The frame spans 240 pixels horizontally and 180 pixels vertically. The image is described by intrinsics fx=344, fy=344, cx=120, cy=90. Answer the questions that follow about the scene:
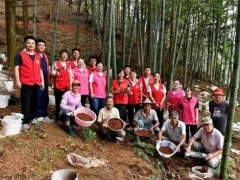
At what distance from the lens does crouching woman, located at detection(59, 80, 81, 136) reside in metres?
5.32

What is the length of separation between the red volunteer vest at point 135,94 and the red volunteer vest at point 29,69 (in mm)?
1850

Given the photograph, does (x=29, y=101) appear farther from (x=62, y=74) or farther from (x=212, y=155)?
(x=212, y=155)

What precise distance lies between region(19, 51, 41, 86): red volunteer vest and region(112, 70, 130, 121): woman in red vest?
60.0 inches

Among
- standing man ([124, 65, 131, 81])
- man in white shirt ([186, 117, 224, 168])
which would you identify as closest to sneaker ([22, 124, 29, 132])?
standing man ([124, 65, 131, 81])

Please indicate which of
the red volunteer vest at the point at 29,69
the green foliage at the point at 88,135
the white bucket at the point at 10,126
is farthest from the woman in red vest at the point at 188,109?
the white bucket at the point at 10,126

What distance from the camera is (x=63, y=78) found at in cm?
551

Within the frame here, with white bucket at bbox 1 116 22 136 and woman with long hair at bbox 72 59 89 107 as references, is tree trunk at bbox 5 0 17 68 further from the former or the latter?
white bucket at bbox 1 116 22 136

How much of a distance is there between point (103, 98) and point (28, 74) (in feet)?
5.13

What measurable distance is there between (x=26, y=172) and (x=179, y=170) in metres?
2.35

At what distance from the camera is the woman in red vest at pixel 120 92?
600cm

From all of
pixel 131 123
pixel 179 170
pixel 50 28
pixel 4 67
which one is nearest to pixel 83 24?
pixel 50 28

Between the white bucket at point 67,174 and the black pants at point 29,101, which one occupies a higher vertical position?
the black pants at point 29,101

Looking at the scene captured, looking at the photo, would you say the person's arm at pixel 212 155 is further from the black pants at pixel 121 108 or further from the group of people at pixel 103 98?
the black pants at pixel 121 108

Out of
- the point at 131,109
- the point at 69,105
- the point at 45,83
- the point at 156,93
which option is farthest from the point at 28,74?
the point at 156,93
